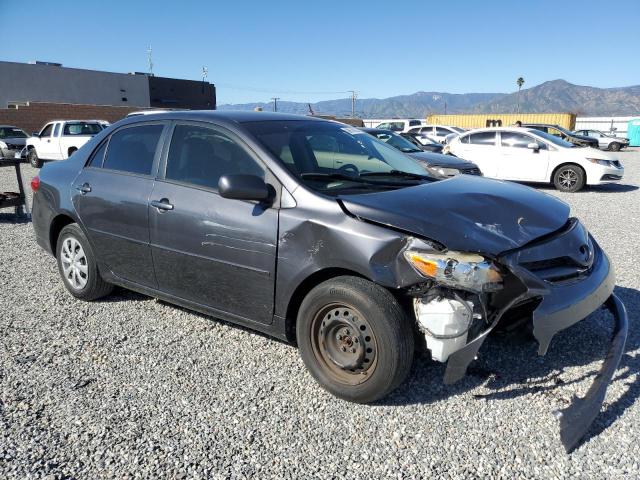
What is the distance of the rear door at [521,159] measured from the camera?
505 inches

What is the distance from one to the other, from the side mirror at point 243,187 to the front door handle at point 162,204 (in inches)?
29.1

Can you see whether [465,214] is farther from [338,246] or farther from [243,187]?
[243,187]

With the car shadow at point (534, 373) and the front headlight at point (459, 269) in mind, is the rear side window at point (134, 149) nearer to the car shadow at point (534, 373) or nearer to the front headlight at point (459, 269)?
the front headlight at point (459, 269)

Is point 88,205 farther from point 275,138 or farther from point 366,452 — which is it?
point 366,452

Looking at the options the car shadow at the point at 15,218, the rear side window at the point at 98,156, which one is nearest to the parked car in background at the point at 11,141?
the car shadow at the point at 15,218

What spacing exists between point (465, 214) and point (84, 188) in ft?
10.7

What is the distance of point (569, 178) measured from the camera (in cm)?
1260

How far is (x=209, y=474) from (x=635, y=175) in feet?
60.1

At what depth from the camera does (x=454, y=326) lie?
8.87ft

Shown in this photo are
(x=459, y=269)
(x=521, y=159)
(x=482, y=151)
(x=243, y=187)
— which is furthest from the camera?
(x=482, y=151)

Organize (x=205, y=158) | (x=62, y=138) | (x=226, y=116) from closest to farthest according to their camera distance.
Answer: (x=205, y=158) < (x=226, y=116) < (x=62, y=138)

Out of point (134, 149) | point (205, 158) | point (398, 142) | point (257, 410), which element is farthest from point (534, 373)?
point (398, 142)

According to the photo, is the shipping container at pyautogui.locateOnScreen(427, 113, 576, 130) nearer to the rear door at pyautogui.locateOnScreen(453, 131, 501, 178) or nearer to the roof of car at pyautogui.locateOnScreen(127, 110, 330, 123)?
the rear door at pyautogui.locateOnScreen(453, 131, 501, 178)

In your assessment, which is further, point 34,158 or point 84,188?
point 34,158
